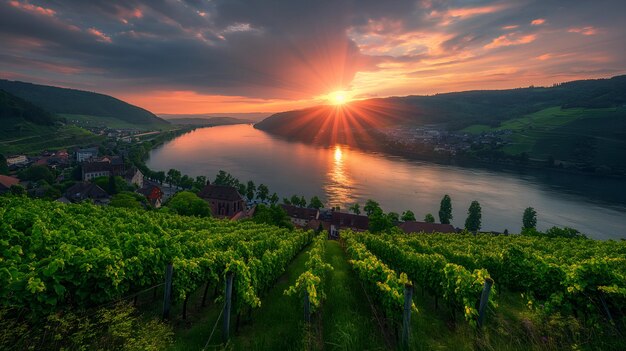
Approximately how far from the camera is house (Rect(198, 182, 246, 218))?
275 ft

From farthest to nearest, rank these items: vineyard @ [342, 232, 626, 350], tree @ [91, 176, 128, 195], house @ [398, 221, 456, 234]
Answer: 1. tree @ [91, 176, 128, 195]
2. house @ [398, 221, 456, 234]
3. vineyard @ [342, 232, 626, 350]

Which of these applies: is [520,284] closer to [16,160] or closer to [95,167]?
[95,167]

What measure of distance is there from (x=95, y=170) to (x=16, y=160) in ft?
166

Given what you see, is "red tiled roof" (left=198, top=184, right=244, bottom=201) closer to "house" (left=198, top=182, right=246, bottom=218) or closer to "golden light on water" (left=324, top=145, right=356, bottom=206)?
"house" (left=198, top=182, right=246, bottom=218)

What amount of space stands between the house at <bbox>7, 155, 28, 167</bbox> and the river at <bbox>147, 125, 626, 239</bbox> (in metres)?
56.1

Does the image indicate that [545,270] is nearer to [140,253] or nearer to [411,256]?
[411,256]

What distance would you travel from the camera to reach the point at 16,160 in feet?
445

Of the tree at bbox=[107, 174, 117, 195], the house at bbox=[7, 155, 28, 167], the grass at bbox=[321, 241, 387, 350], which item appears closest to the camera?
the grass at bbox=[321, 241, 387, 350]

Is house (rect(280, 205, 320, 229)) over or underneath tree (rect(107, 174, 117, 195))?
underneath

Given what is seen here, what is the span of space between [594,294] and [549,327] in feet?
7.02

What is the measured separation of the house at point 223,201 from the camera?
83938mm

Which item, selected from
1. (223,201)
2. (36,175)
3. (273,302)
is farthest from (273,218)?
(36,175)

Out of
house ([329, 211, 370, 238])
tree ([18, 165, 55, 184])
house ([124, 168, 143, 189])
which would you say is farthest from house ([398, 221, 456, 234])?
tree ([18, 165, 55, 184])

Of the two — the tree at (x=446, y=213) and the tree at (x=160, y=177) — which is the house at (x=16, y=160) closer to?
the tree at (x=160, y=177)
